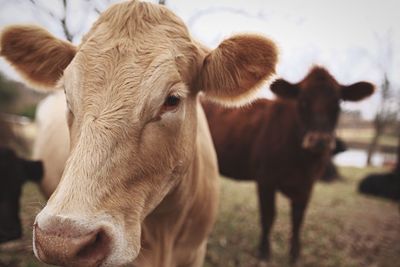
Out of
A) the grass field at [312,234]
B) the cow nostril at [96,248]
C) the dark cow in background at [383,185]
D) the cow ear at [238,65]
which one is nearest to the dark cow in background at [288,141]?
the grass field at [312,234]

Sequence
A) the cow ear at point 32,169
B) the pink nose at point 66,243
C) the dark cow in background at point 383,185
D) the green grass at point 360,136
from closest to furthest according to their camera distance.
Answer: the pink nose at point 66,243 < the cow ear at point 32,169 < the dark cow in background at point 383,185 < the green grass at point 360,136

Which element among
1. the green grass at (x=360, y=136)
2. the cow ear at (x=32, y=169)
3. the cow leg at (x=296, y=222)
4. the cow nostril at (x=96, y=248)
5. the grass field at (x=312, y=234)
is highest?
the cow nostril at (x=96, y=248)

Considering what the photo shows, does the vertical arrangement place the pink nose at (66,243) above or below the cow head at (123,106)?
below

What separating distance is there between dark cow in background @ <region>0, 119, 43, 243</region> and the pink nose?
7.63 feet

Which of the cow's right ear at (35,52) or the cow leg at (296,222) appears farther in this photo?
the cow leg at (296,222)

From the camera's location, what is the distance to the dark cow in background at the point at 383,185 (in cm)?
944

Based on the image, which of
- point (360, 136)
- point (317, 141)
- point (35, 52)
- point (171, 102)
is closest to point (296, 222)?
point (317, 141)

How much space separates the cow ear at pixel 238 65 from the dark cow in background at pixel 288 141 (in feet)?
6.61

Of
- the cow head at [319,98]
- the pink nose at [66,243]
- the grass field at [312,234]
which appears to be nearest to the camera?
the pink nose at [66,243]

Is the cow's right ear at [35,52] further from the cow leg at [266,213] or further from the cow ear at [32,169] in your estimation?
the cow leg at [266,213]

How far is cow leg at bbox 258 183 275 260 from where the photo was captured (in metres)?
4.29

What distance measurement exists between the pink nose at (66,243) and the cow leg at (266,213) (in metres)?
3.46

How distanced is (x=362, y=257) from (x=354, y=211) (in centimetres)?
309

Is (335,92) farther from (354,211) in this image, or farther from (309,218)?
(354,211)
